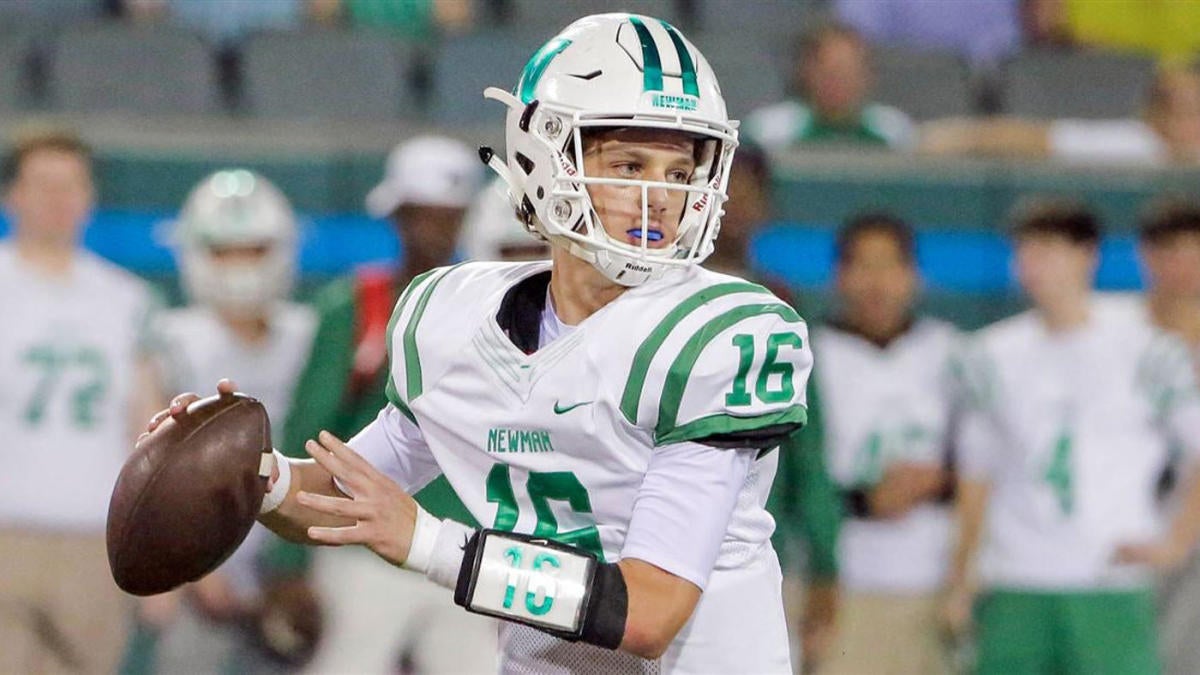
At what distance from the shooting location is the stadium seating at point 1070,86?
679cm

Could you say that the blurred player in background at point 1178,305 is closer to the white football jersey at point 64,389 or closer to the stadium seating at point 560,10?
the stadium seating at point 560,10

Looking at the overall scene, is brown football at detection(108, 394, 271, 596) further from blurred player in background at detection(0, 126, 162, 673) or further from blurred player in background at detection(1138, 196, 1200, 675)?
blurred player in background at detection(1138, 196, 1200, 675)

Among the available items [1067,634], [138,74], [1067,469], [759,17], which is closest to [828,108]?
[759,17]

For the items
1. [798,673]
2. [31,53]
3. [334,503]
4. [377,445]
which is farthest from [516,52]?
[334,503]

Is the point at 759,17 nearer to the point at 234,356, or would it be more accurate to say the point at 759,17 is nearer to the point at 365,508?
the point at 234,356

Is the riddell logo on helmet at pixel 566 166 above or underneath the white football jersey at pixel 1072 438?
above

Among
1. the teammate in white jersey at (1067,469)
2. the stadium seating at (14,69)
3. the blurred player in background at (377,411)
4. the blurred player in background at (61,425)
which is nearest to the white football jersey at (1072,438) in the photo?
the teammate in white jersey at (1067,469)

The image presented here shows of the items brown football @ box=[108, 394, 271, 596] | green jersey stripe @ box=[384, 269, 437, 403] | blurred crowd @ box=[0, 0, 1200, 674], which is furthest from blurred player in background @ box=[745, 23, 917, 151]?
brown football @ box=[108, 394, 271, 596]

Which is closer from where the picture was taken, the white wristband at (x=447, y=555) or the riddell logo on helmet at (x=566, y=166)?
the white wristband at (x=447, y=555)

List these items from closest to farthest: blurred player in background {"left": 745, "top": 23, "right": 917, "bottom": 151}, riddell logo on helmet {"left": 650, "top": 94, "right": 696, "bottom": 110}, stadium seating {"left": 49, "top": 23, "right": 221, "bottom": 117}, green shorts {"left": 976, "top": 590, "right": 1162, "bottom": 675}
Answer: riddell logo on helmet {"left": 650, "top": 94, "right": 696, "bottom": 110}, green shorts {"left": 976, "top": 590, "right": 1162, "bottom": 675}, blurred player in background {"left": 745, "top": 23, "right": 917, "bottom": 151}, stadium seating {"left": 49, "top": 23, "right": 221, "bottom": 117}

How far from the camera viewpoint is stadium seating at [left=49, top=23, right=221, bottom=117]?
250 inches

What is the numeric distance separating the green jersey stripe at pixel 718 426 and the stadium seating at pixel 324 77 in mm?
4086

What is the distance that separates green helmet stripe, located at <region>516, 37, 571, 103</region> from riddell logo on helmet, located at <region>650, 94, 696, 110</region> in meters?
0.18

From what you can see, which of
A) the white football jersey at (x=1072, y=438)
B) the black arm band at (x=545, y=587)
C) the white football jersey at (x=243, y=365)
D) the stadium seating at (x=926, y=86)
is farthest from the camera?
the stadium seating at (x=926, y=86)
